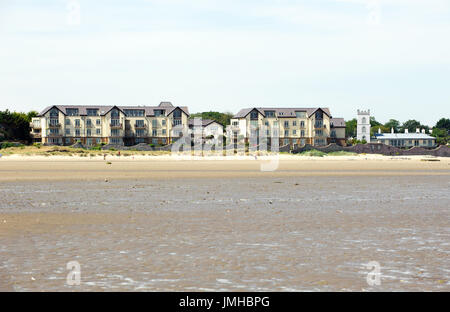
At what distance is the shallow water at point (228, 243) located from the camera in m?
10.5

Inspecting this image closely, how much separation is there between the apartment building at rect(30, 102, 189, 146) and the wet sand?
10461cm

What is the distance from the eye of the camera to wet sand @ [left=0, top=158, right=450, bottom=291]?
10.5m

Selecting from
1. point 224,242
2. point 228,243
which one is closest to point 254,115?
point 224,242

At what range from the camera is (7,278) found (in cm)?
1065

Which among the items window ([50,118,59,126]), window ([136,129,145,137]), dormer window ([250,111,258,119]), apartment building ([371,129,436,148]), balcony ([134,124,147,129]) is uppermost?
dormer window ([250,111,258,119])

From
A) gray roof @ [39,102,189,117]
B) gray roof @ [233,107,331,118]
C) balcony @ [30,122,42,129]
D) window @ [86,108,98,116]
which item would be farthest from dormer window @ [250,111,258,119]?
balcony @ [30,122,42,129]

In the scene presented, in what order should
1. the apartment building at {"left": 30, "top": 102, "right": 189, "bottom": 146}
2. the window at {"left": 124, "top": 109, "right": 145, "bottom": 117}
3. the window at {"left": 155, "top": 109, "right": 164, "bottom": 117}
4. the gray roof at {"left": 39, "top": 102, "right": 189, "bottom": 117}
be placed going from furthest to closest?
the window at {"left": 155, "top": 109, "right": 164, "bottom": 117}
the window at {"left": 124, "top": 109, "right": 145, "bottom": 117}
the gray roof at {"left": 39, "top": 102, "right": 189, "bottom": 117}
the apartment building at {"left": 30, "top": 102, "right": 189, "bottom": 146}

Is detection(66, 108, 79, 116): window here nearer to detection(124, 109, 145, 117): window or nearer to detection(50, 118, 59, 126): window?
detection(50, 118, 59, 126): window

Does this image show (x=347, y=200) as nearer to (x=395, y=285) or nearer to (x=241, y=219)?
(x=241, y=219)

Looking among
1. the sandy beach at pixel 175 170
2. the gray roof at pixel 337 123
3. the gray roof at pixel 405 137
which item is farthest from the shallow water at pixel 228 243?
the gray roof at pixel 405 137

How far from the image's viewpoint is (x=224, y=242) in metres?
14.5

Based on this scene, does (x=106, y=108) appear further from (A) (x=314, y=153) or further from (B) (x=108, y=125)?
(A) (x=314, y=153)

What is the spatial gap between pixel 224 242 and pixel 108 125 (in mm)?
118135
